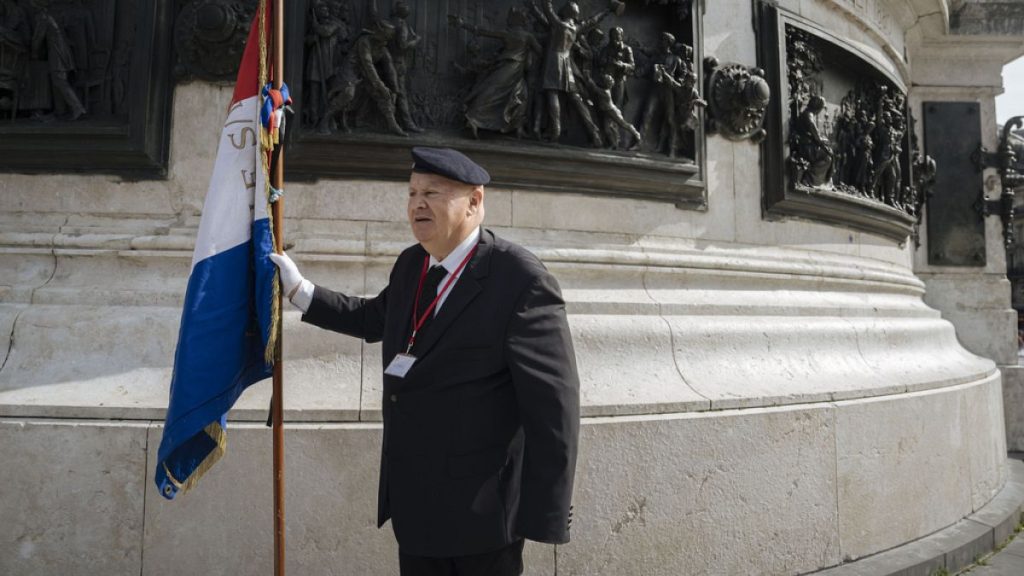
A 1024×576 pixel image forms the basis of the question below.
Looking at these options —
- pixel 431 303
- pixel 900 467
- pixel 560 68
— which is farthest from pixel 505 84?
pixel 900 467

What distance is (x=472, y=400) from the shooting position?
2613mm

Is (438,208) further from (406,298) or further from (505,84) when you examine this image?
(505,84)

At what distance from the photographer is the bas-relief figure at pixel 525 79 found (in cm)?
493

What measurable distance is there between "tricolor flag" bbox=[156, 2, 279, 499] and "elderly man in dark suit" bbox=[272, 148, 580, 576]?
29.5 inches

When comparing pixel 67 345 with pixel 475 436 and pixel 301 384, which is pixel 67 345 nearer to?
pixel 301 384

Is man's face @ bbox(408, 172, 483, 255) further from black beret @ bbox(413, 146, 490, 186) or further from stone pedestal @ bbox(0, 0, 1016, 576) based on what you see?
stone pedestal @ bbox(0, 0, 1016, 576)

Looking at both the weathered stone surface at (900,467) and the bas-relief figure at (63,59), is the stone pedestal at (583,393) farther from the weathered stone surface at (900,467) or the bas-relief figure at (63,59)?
the bas-relief figure at (63,59)

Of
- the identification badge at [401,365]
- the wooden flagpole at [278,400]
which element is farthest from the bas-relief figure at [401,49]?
the identification badge at [401,365]

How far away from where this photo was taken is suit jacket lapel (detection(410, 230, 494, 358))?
2670mm

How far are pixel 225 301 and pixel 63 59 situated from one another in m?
2.98

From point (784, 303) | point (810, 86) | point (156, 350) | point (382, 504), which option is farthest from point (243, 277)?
point (810, 86)

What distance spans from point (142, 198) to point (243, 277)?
2.25 metres

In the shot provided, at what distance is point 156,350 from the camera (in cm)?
450

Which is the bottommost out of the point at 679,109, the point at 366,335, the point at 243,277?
the point at 366,335
